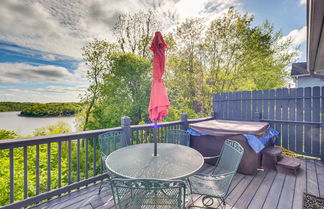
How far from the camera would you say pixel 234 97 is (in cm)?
520

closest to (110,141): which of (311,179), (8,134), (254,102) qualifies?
(311,179)

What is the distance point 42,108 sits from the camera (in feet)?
33.0

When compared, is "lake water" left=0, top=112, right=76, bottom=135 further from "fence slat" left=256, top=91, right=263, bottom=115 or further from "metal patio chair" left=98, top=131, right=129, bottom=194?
"fence slat" left=256, top=91, right=263, bottom=115

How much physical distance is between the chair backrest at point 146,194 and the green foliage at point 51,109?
33.3ft

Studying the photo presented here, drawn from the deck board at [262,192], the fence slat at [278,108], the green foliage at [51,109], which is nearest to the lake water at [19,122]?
the green foliage at [51,109]

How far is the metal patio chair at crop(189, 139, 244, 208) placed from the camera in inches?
68.7

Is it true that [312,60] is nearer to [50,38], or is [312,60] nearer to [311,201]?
[311,201]

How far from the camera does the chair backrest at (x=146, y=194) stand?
1.01 m

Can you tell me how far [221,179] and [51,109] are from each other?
11.9 meters

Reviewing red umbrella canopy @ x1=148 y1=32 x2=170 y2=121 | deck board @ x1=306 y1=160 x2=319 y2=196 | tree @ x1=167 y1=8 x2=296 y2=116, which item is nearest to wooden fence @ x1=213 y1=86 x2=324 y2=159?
deck board @ x1=306 y1=160 x2=319 y2=196

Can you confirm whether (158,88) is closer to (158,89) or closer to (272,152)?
(158,89)

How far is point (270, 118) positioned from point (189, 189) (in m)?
3.97

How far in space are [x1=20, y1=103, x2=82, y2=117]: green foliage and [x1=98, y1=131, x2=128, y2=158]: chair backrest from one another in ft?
28.1

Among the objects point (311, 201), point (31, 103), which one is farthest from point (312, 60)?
point (31, 103)
